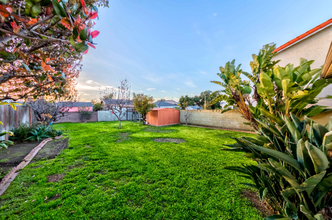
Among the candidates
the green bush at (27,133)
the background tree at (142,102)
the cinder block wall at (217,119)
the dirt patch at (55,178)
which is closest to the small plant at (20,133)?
the green bush at (27,133)

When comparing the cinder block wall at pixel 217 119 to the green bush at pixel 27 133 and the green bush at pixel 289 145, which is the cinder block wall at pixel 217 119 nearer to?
the green bush at pixel 289 145

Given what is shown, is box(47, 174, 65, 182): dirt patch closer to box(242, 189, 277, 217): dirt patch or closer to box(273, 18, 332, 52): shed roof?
box(242, 189, 277, 217): dirt patch

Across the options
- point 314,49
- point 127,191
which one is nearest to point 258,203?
point 127,191

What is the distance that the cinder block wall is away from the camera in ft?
31.2

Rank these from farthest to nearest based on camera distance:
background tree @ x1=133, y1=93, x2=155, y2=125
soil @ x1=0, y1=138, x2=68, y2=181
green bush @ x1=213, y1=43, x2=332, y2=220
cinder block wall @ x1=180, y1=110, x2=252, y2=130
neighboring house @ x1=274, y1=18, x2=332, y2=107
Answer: background tree @ x1=133, y1=93, x2=155, y2=125 → cinder block wall @ x1=180, y1=110, x2=252, y2=130 → soil @ x1=0, y1=138, x2=68, y2=181 → neighboring house @ x1=274, y1=18, x2=332, y2=107 → green bush @ x1=213, y1=43, x2=332, y2=220

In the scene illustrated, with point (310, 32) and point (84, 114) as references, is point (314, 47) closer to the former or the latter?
point (310, 32)

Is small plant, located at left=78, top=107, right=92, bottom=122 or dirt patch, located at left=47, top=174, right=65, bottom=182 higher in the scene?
small plant, located at left=78, top=107, right=92, bottom=122

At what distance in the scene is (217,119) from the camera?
10.8m

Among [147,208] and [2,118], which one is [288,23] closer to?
[147,208]

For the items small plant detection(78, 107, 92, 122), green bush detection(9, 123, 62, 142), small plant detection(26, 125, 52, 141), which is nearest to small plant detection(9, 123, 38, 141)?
green bush detection(9, 123, 62, 142)

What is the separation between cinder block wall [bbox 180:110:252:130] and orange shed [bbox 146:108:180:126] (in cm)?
91

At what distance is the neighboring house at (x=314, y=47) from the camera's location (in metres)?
2.40

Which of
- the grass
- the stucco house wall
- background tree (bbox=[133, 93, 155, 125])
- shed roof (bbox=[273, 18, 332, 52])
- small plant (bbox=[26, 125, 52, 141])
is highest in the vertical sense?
shed roof (bbox=[273, 18, 332, 52])

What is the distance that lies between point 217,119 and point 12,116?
1291 cm
